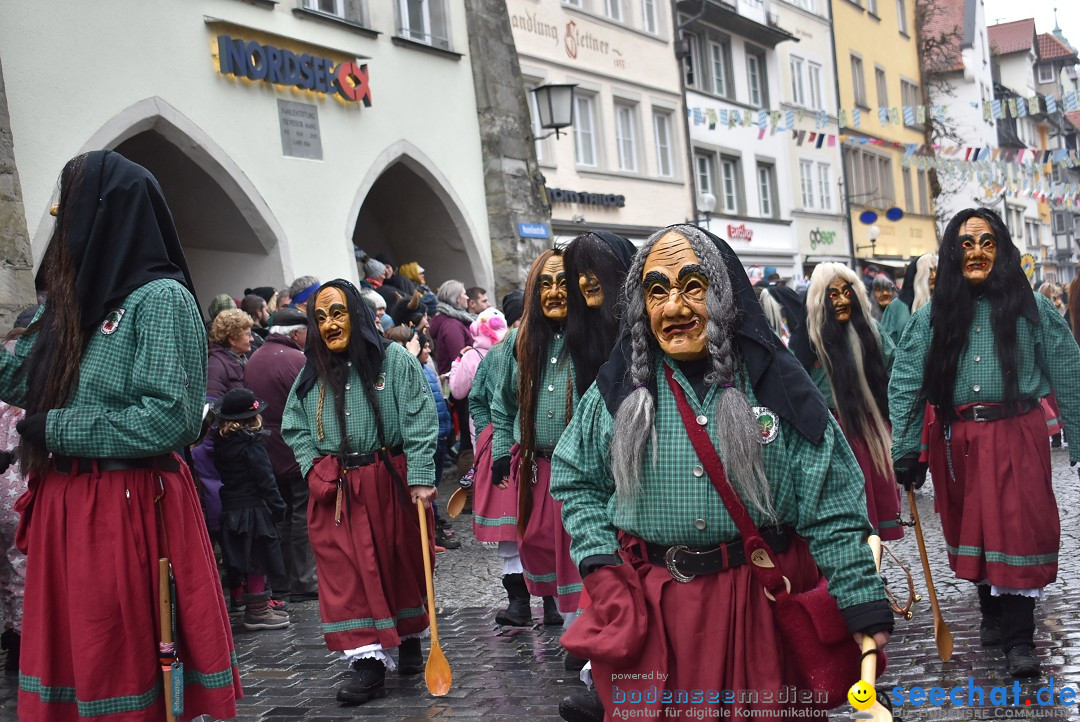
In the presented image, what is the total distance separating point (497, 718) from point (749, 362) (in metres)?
2.47

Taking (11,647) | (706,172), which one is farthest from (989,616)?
(706,172)

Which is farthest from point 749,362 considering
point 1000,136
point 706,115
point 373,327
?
point 1000,136

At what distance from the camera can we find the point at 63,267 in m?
4.11

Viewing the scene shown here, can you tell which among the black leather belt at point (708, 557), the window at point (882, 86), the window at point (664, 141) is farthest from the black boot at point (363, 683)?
the window at point (882, 86)

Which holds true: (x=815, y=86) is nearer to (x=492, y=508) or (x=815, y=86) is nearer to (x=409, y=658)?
(x=492, y=508)

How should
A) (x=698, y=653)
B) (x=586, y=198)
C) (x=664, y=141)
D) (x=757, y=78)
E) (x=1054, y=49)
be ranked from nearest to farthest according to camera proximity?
(x=698, y=653) < (x=586, y=198) < (x=664, y=141) < (x=757, y=78) < (x=1054, y=49)

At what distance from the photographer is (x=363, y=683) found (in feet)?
19.1

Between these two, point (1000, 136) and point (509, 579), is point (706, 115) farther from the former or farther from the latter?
point (1000, 136)

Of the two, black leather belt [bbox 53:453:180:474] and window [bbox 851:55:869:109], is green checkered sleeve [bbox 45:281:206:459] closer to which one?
black leather belt [bbox 53:453:180:474]

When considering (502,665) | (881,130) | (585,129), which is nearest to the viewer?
(502,665)

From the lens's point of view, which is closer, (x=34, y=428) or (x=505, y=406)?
(x=34, y=428)

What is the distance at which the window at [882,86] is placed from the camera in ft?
125

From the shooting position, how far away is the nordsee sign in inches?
691

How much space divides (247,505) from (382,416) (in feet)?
6.32
